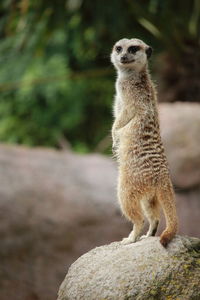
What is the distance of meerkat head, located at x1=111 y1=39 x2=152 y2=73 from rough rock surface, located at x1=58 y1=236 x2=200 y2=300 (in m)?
0.91

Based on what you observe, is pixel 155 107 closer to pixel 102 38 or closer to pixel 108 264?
pixel 108 264

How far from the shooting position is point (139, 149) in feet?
12.3

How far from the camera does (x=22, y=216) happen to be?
24.3 feet

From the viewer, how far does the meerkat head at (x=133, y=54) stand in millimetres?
3900

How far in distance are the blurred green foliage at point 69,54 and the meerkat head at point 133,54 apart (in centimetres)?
402

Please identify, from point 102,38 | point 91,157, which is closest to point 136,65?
point 91,157

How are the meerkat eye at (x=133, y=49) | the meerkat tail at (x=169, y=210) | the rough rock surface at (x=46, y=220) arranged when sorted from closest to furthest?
the meerkat tail at (x=169, y=210) < the meerkat eye at (x=133, y=49) < the rough rock surface at (x=46, y=220)

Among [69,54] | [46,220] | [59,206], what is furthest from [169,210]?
[69,54]

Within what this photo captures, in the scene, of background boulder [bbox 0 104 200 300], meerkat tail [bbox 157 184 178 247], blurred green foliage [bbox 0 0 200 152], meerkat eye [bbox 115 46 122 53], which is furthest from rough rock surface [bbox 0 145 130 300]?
meerkat tail [bbox 157 184 178 247]

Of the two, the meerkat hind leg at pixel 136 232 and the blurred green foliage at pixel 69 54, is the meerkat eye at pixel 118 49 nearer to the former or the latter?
the meerkat hind leg at pixel 136 232

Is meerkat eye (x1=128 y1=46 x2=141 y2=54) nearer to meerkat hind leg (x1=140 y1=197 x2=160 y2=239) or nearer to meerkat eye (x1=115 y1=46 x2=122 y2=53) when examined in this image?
meerkat eye (x1=115 y1=46 x2=122 y2=53)

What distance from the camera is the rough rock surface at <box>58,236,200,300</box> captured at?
3.44 m

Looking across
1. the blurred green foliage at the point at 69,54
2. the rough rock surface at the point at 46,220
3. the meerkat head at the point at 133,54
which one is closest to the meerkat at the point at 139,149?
the meerkat head at the point at 133,54

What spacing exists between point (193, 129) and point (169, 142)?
0.93ft
